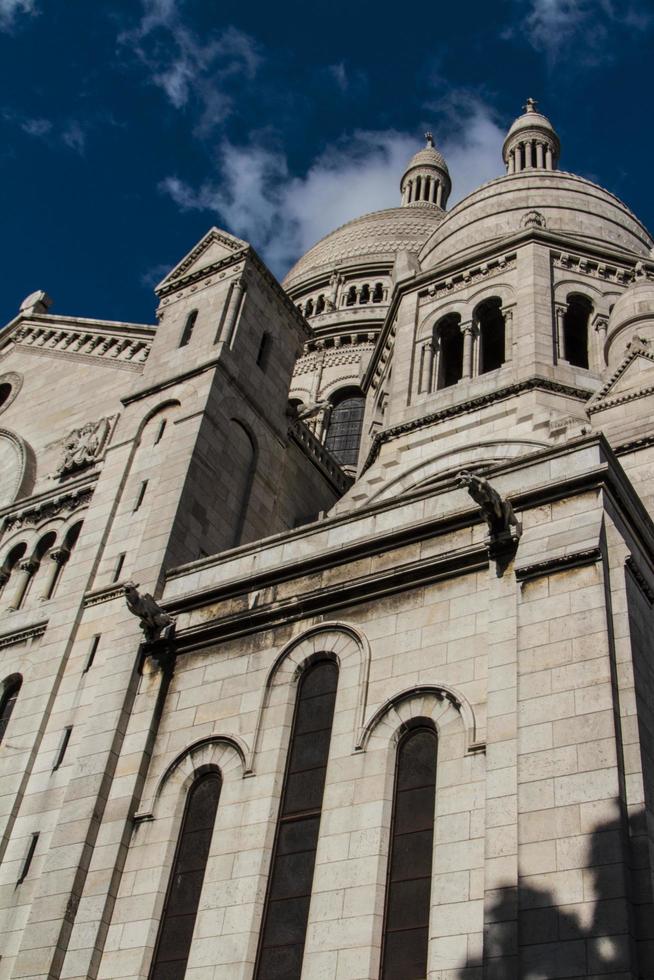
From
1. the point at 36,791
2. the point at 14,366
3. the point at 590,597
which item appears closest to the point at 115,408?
the point at 14,366

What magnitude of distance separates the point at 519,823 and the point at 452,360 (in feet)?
71.2

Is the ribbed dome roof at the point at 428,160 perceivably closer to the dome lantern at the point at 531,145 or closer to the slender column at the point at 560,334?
the dome lantern at the point at 531,145

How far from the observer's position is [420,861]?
15.8 m

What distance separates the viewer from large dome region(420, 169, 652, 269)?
3766 centimetres

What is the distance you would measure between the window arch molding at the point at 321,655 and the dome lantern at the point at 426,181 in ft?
195

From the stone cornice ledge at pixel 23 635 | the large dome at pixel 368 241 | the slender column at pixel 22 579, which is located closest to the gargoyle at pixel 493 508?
the stone cornice ledge at pixel 23 635

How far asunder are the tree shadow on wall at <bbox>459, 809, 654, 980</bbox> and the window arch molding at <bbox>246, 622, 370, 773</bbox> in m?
4.58

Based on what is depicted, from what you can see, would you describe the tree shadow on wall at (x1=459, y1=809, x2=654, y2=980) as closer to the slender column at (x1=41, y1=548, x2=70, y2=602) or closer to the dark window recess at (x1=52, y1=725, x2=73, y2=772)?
the dark window recess at (x1=52, y1=725, x2=73, y2=772)

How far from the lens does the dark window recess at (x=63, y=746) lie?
69.1 feet

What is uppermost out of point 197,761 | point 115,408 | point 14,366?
point 14,366

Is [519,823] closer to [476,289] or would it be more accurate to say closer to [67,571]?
[67,571]

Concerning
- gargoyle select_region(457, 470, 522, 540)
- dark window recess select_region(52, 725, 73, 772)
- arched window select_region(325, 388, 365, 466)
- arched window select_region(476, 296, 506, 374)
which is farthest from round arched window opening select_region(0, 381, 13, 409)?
gargoyle select_region(457, 470, 522, 540)

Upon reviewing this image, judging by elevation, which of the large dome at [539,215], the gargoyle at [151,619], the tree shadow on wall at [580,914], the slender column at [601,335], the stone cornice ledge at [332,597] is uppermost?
the large dome at [539,215]

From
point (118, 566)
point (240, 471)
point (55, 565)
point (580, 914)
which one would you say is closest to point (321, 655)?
point (118, 566)
